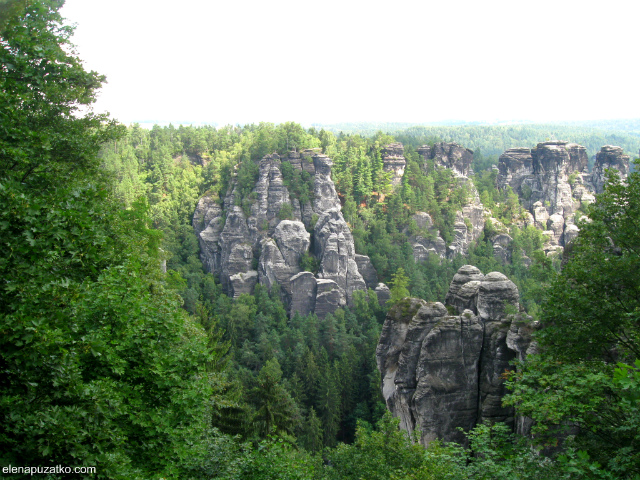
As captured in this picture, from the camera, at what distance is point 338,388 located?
40.7 meters

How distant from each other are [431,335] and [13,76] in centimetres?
1774

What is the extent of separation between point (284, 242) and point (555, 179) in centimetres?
5191

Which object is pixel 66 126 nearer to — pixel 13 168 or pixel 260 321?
pixel 13 168

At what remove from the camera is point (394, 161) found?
73938 mm

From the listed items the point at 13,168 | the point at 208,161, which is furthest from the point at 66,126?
the point at 208,161

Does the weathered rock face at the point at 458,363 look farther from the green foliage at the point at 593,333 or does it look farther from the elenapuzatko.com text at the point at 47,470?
the elenapuzatko.com text at the point at 47,470

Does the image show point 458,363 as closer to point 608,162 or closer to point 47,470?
point 47,470

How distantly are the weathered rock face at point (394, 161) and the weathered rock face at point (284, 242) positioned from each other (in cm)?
1274

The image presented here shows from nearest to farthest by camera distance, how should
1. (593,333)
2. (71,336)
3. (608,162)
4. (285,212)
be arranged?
(71,336) → (593,333) → (285,212) → (608,162)

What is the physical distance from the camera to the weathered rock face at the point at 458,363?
1906cm

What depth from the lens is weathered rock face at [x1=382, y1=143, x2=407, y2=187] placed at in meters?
73.7

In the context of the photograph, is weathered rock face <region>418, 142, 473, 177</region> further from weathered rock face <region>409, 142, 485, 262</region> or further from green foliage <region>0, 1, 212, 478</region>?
green foliage <region>0, 1, 212, 478</region>

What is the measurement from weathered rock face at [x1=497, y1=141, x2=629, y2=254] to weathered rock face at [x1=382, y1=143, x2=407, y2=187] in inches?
910

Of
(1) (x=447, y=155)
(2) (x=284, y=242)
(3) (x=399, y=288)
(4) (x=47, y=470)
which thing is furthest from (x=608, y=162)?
(4) (x=47, y=470)
